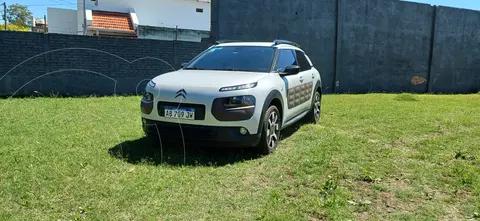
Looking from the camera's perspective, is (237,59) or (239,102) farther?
(237,59)

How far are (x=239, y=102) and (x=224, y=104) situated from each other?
186mm

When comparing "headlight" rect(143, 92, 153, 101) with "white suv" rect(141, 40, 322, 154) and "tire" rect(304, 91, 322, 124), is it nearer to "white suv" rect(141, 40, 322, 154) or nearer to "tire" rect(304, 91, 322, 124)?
"white suv" rect(141, 40, 322, 154)

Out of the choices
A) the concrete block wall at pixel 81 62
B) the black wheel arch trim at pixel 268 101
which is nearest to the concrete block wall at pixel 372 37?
the concrete block wall at pixel 81 62

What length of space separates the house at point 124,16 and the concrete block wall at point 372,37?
7164 mm

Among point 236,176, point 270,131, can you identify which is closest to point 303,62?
point 270,131

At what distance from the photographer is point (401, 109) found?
30.2 ft

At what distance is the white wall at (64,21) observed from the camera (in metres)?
26.4

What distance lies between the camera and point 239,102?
4.43 m

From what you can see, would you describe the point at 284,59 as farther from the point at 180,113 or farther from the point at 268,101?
the point at 180,113

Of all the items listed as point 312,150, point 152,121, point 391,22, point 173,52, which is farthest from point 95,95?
point 391,22

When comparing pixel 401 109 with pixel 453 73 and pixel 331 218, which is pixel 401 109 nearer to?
pixel 331 218

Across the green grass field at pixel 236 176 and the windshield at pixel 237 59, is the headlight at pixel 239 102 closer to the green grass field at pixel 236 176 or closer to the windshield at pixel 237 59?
the green grass field at pixel 236 176

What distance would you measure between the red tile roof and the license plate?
19.6 m

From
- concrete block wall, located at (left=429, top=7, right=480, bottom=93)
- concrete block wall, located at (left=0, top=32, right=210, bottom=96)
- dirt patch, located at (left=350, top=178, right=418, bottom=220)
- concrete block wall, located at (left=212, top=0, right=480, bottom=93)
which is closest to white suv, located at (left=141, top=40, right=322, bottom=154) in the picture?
dirt patch, located at (left=350, top=178, right=418, bottom=220)
